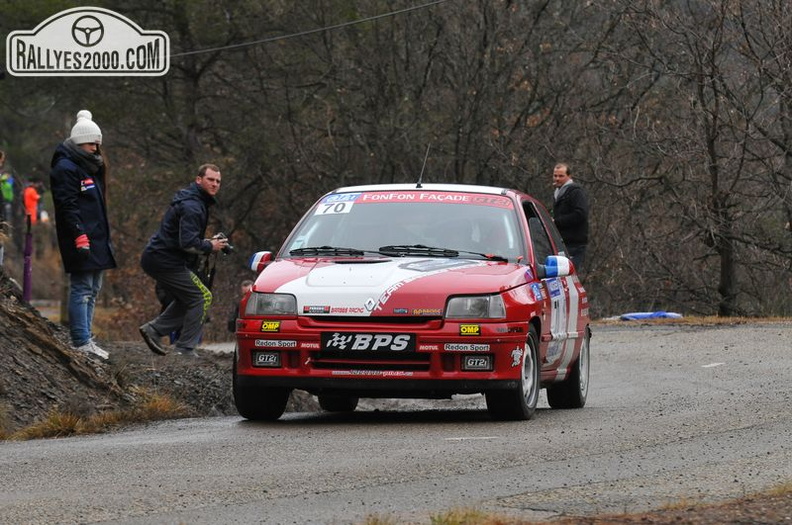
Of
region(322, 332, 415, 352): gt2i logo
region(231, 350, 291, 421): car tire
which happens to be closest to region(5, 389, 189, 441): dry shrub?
region(231, 350, 291, 421): car tire

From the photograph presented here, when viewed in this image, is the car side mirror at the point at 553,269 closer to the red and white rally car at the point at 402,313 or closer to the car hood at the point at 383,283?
the red and white rally car at the point at 402,313

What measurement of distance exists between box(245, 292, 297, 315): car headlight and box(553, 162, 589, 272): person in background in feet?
25.8

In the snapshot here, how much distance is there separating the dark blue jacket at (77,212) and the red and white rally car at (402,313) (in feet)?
7.10

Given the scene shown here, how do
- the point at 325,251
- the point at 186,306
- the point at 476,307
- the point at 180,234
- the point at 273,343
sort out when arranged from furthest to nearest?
1. the point at 186,306
2. the point at 180,234
3. the point at 325,251
4. the point at 273,343
5. the point at 476,307

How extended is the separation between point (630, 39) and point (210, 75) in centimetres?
1028

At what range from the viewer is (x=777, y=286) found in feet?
94.1

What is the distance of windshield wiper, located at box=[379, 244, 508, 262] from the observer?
1117cm

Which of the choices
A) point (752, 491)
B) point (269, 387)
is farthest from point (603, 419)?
point (752, 491)

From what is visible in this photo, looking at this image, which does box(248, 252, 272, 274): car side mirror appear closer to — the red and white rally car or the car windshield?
the red and white rally car

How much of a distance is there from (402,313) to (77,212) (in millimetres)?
3935

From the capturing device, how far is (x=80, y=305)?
523 inches

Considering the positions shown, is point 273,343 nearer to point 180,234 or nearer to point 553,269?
point 553,269

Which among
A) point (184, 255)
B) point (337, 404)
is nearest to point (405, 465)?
point (337, 404)

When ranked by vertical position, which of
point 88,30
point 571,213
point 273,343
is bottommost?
point 273,343
